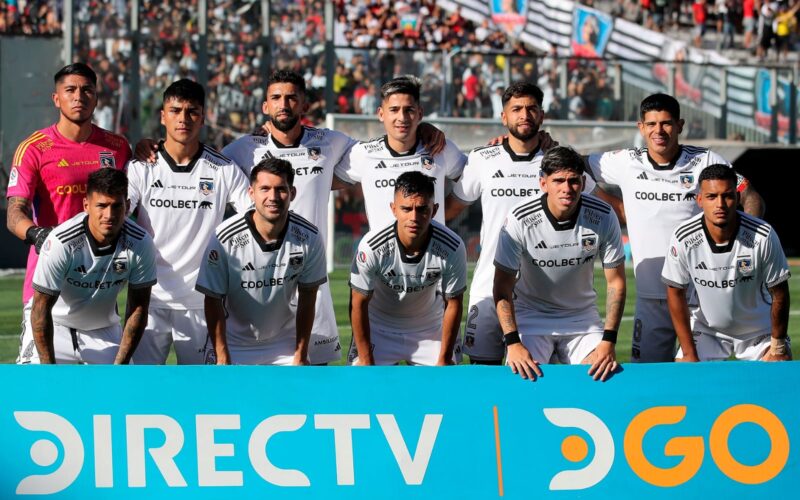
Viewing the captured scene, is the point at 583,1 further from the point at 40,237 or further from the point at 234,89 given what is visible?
the point at 40,237

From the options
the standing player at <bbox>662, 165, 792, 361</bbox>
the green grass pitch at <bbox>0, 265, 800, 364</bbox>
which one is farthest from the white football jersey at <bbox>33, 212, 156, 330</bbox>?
the green grass pitch at <bbox>0, 265, 800, 364</bbox>

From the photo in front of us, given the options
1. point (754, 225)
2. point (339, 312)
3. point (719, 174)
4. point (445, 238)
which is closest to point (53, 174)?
point (445, 238)

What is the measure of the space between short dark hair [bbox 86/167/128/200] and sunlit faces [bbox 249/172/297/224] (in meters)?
0.72

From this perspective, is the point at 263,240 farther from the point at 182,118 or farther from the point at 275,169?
the point at 182,118

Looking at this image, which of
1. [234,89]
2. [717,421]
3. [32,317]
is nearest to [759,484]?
[717,421]

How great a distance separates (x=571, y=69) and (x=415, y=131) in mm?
12937

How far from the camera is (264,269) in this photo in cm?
627

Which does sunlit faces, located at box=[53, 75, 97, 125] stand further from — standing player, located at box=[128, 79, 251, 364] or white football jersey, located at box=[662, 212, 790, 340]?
white football jersey, located at box=[662, 212, 790, 340]

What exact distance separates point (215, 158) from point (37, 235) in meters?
1.22

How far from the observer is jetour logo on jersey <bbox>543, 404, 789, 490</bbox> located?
5270mm

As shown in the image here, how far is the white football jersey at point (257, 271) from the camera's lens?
621cm

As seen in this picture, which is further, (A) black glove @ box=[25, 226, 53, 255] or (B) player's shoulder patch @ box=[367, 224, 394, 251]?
(B) player's shoulder patch @ box=[367, 224, 394, 251]

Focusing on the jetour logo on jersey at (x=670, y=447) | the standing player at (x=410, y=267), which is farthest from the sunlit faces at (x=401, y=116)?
the jetour logo on jersey at (x=670, y=447)

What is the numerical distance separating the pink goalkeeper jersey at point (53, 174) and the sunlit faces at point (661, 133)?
10.9 ft
